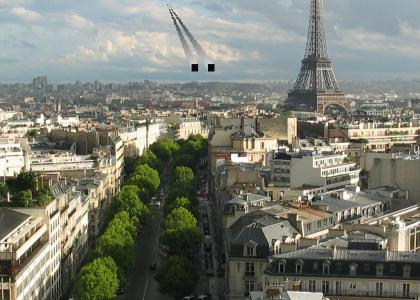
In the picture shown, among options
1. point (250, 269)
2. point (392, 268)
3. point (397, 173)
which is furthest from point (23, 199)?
point (397, 173)

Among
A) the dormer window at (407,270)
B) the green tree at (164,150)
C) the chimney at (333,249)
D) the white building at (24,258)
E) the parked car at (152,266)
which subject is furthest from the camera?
the green tree at (164,150)

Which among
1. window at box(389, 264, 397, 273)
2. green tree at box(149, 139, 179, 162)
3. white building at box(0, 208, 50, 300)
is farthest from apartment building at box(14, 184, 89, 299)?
green tree at box(149, 139, 179, 162)

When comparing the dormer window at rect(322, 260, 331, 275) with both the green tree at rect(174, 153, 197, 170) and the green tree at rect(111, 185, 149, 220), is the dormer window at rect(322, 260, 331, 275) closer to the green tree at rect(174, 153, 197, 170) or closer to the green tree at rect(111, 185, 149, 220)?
the green tree at rect(111, 185, 149, 220)

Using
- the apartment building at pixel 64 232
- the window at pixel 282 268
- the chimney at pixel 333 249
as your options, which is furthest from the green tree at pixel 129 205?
the chimney at pixel 333 249

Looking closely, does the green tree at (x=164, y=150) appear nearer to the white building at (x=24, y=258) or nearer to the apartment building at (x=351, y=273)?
the white building at (x=24, y=258)

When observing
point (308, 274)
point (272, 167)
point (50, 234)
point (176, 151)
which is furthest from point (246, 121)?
point (308, 274)

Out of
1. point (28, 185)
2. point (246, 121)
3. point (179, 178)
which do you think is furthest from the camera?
point (246, 121)

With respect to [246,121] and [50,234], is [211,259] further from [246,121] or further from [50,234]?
[246,121]
